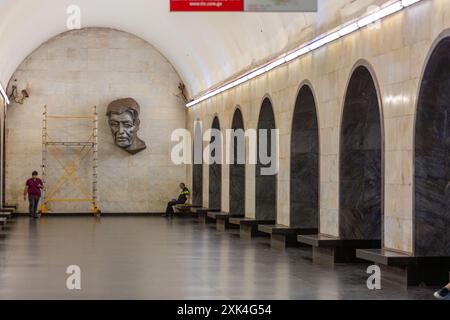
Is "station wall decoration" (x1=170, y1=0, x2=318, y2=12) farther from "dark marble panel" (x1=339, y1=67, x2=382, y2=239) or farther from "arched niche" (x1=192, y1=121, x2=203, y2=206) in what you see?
"arched niche" (x1=192, y1=121, x2=203, y2=206)

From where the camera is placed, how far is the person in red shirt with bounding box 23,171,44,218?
3162cm

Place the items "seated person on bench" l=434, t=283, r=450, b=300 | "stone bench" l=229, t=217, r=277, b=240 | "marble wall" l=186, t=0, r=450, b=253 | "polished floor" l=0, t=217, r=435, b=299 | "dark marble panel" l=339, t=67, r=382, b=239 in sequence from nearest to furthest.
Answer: "seated person on bench" l=434, t=283, r=450, b=300 < "polished floor" l=0, t=217, r=435, b=299 < "marble wall" l=186, t=0, r=450, b=253 < "dark marble panel" l=339, t=67, r=382, b=239 < "stone bench" l=229, t=217, r=277, b=240

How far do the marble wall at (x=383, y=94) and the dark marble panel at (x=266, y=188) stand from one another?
5.45 ft

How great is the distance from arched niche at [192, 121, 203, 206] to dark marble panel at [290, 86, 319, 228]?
12.5 m

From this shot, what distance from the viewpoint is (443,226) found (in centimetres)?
1291

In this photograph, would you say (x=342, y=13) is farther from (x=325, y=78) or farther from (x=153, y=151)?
(x=153, y=151)

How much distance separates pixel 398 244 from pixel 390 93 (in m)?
2.15

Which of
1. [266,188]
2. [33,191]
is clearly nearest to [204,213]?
[33,191]

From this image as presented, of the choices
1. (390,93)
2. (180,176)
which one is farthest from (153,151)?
(390,93)

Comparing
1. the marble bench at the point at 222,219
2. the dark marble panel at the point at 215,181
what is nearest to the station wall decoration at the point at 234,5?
the marble bench at the point at 222,219

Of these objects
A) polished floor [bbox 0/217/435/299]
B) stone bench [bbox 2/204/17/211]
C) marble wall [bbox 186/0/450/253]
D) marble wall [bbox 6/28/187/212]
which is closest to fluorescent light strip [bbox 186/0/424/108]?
marble wall [bbox 186/0/450/253]

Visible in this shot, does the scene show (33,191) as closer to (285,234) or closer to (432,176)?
(285,234)

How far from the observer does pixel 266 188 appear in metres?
23.2

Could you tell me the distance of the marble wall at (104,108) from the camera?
109 feet
